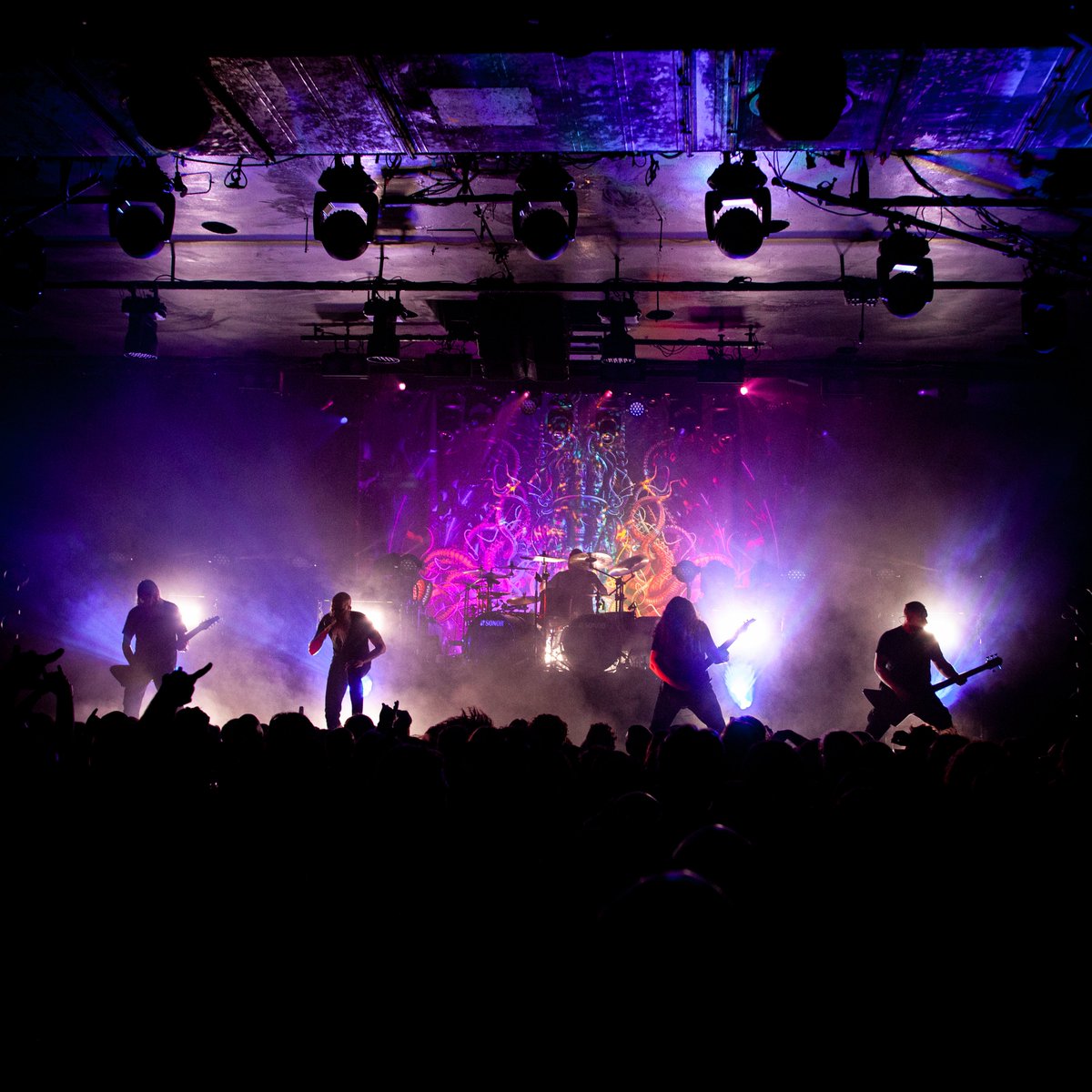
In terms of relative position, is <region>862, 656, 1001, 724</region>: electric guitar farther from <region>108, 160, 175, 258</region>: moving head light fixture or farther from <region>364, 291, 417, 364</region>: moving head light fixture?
<region>108, 160, 175, 258</region>: moving head light fixture

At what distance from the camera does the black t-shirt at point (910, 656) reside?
22.6 feet

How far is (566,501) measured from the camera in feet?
38.7

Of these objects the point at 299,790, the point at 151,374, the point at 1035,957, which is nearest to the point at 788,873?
the point at 1035,957

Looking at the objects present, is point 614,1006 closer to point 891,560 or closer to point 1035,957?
point 1035,957

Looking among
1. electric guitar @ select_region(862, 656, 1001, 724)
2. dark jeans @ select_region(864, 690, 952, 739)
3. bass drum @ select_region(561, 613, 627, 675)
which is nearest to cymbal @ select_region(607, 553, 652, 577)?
bass drum @ select_region(561, 613, 627, 675)

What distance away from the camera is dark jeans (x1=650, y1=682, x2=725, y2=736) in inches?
255

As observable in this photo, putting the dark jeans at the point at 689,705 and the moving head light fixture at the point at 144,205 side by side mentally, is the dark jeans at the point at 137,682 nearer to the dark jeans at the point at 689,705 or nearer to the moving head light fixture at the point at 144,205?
the moving head light fixture at the point at 144,205

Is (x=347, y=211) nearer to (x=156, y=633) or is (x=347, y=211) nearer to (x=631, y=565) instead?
(x=156, y=633)

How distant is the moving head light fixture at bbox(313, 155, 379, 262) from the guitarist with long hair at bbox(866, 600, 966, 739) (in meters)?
5.42

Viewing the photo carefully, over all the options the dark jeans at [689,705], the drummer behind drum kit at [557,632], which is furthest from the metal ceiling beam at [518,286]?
the drummer behind drum kit at [557,632]

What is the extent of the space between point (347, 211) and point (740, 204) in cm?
244

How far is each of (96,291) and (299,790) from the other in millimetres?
8085

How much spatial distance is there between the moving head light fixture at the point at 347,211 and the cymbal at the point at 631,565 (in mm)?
7253

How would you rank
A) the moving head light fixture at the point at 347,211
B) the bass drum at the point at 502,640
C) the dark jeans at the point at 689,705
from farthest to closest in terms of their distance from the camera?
the bass drum at the point at 502,640, the dark jeans at the point at 689,705, the moving head light fixture at the point at 347,211
